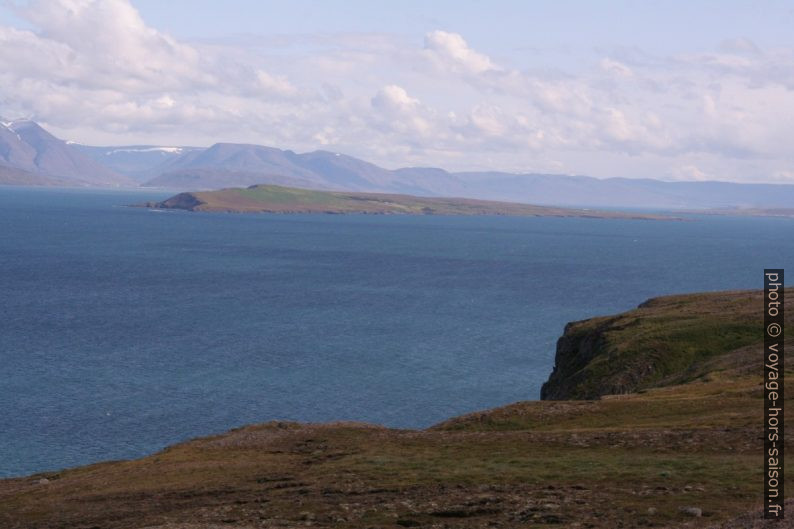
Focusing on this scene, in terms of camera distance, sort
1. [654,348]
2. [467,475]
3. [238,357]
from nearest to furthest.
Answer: [467,475], [654,348], [238,357]

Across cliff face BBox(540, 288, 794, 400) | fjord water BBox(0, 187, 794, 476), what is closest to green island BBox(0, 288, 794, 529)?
cliff face BBox(540, 288, 794, 400)

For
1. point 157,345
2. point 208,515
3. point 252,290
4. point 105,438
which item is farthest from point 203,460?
point 252,290

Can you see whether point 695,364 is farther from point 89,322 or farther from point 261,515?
point 89,322

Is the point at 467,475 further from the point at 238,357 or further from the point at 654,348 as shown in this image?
the point at 238,357

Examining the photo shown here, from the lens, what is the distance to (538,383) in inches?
4279

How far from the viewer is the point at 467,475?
123 feet

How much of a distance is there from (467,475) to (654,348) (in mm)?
44531

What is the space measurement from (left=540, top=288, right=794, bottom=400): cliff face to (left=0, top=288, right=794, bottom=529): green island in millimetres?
8896

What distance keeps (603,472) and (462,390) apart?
68.2m

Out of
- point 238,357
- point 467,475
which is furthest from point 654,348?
point 238,357

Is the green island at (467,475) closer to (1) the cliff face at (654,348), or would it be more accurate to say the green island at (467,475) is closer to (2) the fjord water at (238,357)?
(1) the cliff face at (654,348)

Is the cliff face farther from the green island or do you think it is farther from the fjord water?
the fjord water

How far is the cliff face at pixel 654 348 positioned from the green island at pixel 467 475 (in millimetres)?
8896

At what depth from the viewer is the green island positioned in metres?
31.2
